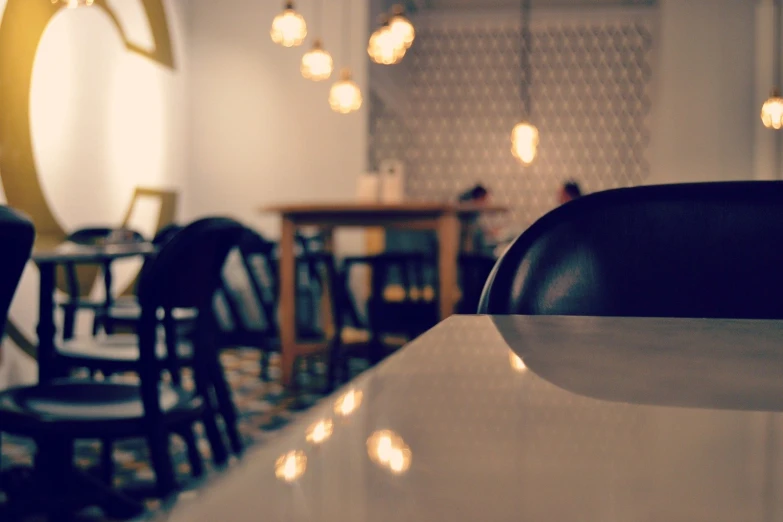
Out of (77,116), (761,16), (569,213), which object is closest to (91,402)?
(569,213)

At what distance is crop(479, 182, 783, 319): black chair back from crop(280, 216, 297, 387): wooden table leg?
134 inches

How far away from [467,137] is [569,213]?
8.92 metres

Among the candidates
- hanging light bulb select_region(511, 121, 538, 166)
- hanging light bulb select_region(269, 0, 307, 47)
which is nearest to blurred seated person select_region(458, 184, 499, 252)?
hanging light bulb select_region(511, 121, 538, 166)

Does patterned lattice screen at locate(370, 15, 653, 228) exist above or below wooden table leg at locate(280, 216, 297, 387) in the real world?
above

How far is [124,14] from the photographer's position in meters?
5.25

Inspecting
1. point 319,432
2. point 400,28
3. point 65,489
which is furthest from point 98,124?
point 319,432

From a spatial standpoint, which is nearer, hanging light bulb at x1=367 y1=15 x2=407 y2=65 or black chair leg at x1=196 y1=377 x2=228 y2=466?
black chair leg at x1=196 y1=377 x2=228 y2=466

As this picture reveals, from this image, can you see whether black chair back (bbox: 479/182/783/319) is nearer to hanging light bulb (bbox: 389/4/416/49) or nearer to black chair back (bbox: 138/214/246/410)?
black chair back (bbox: 138/214/246/410)

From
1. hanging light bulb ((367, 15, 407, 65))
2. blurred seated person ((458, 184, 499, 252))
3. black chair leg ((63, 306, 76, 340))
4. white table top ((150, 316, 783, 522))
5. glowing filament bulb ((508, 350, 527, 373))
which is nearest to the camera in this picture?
white table top ((150, 316, 783, 522))

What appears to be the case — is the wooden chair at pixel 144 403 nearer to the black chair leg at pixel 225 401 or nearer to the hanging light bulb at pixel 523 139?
the black chair leg at pixel 225 401

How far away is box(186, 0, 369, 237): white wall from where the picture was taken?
635cm

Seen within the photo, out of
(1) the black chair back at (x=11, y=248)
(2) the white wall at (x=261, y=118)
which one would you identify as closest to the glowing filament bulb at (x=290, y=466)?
(1) the black chair back at (x=11, y=248)

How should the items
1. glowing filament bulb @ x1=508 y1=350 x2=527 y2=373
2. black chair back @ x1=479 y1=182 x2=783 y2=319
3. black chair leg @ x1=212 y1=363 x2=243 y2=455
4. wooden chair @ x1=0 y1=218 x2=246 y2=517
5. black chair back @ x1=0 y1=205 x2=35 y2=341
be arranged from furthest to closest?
black chair leg @ x1=212 y1=363 x2=243 y2=455 → wooden chair @ x1=0 y1=218 x2=246 y2=517 → black chair back @ x1=0 y1=205 x2=35 y2=341 → black chair back @ x1=479 y1=182 x2=783 y2=319 → glowing filament bulb @ x1=508 y1=350 x2=527 y2=373

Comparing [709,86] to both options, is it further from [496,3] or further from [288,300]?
[288,300]
